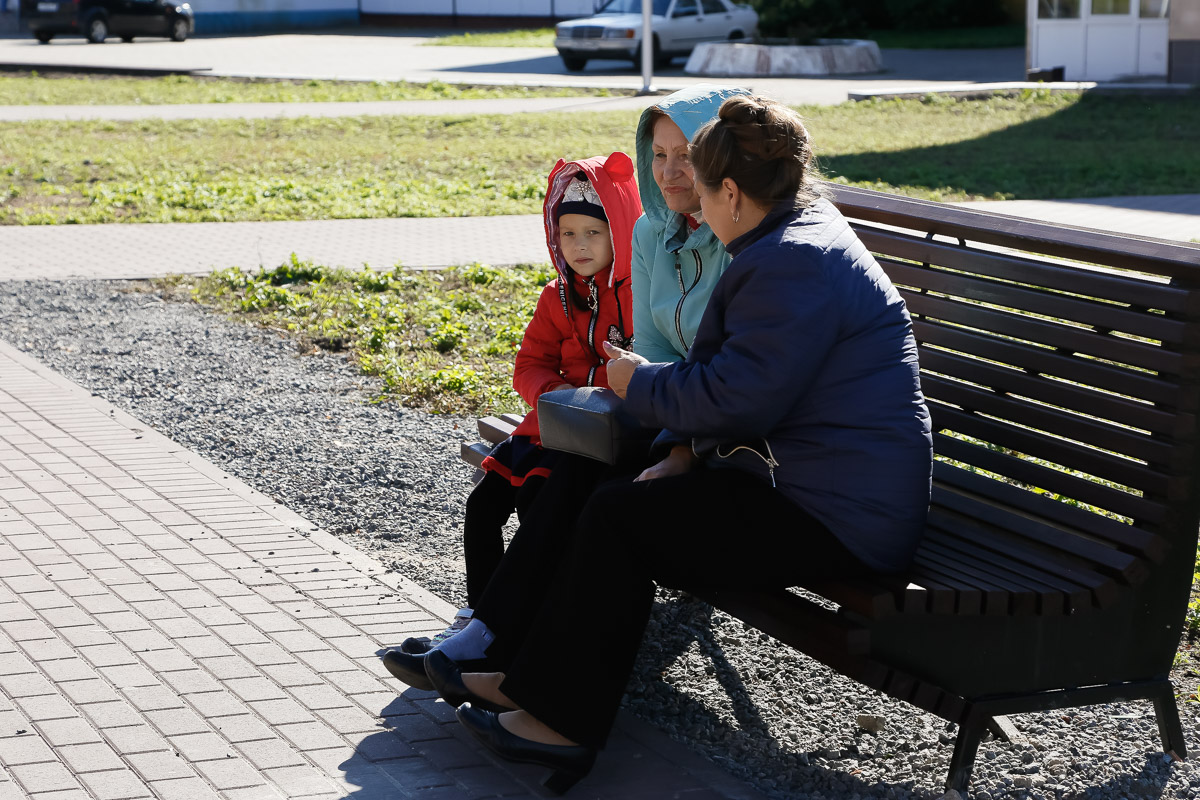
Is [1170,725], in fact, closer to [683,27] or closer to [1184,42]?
[1184,42]

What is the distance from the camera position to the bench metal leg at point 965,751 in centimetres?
312

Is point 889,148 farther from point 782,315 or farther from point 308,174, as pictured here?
point 782,315

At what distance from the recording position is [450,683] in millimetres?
3354

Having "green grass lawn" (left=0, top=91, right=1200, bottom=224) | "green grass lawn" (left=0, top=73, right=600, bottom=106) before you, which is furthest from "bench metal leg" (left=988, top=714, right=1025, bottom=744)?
"green grass lawn" (left=0, top=73, right=600, bottom=106)

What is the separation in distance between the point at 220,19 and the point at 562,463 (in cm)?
4443

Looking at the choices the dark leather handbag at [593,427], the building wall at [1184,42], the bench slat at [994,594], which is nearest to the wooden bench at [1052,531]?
the bench slat at [994,594]

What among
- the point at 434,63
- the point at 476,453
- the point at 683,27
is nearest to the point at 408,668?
the point at 476,453

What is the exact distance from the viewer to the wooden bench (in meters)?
3.06

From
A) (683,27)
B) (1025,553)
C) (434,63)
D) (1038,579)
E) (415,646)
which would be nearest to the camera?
(1038,579)

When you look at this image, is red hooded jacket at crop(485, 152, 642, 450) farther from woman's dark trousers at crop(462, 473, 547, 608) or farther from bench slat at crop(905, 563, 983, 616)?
bench slat at crop(905, 563, 983, 616)

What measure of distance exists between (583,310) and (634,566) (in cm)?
115

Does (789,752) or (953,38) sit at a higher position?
(953,38)

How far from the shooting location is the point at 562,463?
3.51 m

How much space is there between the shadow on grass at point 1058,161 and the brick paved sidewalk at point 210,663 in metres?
8.37
